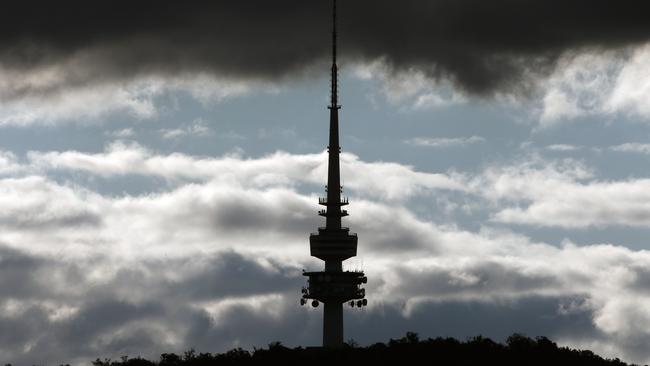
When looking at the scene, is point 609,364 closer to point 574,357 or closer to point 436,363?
point 574,357

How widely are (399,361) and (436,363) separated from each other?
5533mm

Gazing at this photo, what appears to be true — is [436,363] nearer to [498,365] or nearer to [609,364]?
[498,365]

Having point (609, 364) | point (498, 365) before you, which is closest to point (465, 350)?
point (498, 365)

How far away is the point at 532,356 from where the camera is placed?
647 ft

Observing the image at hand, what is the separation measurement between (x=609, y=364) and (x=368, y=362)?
35400mm

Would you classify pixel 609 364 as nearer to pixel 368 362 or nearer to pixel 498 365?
pixel 498 365

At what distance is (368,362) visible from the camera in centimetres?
19812

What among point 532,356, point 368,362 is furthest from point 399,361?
point 532,356

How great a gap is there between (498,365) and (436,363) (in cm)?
896

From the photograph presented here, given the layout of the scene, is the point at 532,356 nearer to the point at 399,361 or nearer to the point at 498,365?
the point at 498,365

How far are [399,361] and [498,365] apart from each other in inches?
564

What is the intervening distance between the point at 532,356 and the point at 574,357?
6021 mm

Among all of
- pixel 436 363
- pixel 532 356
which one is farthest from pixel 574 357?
pixel 436 363

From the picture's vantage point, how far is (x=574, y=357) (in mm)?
196375
